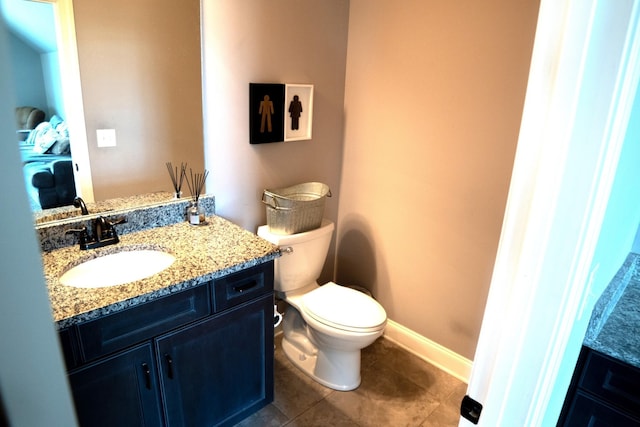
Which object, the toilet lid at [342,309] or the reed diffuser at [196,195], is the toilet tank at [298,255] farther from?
the reed diffuser at [196,195]

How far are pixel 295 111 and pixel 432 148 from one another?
76 centimetres

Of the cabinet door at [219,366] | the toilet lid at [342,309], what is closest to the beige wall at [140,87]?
the cabinet door at [219,366]

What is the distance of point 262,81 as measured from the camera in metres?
1.99

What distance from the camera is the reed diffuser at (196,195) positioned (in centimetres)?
184

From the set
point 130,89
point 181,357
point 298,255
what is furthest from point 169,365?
point 130,89

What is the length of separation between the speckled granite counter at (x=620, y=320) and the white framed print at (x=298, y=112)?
1558 mm

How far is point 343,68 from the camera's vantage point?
234 centimetres

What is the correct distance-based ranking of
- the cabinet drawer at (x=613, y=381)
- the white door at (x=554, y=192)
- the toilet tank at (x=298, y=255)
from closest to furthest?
the white door at (x=554, y=192), the cabinet drawer at (x=613, y=381), the toilet tank at (x=298, y=255)

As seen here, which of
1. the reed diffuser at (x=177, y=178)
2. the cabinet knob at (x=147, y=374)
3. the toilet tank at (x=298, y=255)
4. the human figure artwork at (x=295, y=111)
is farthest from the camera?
the human figure artwork at (x=295, y=111)

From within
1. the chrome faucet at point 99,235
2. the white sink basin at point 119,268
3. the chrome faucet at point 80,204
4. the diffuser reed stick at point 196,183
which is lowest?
the white sink basin at point 119,268

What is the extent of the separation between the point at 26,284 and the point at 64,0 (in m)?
1.55

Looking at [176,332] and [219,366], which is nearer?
[176,332]

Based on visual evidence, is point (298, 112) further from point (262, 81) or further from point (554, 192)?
point (554, 192)

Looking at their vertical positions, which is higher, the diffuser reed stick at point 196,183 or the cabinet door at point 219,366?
the diffuser reed stick at point 196,183
